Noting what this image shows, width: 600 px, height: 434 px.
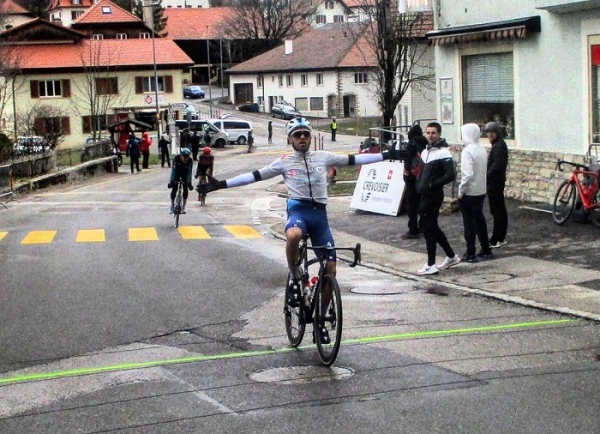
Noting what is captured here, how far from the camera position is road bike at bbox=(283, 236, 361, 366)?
26.5 feet

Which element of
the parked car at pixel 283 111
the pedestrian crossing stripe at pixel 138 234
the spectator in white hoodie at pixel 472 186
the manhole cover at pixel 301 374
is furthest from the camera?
the parked car at pixel 283 111

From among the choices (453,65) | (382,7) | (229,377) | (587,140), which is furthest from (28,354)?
(382,7)

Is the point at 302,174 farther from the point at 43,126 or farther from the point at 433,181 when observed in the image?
the point at 43,126

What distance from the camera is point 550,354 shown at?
829 centimetres

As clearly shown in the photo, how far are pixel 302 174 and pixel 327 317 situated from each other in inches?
50.1

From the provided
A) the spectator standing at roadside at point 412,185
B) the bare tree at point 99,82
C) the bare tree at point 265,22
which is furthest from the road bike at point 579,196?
the bare tree at point 265,22

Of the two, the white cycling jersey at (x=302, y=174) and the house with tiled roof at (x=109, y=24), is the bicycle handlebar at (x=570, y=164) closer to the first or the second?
the white cycling jersey at (x=302, y=174)

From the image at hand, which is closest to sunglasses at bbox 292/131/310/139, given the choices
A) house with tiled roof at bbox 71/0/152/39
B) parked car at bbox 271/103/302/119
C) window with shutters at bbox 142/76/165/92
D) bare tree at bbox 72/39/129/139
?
bare tree at bbox 72/39/129/139

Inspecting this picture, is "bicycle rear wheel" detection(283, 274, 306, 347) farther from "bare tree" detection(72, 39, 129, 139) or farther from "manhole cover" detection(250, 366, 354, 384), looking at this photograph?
"bare tree" detection(72, 39, 129, 139)

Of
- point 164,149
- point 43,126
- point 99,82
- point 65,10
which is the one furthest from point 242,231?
point 65,10

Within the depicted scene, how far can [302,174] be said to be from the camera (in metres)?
8.74

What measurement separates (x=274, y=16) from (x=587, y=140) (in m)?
103

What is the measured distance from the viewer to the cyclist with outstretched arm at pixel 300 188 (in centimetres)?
862

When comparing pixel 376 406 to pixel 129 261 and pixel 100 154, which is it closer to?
pixel 129 261
